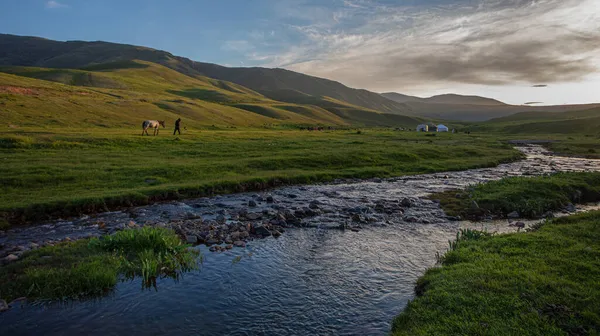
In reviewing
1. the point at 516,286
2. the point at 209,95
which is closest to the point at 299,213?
the point at 516,286

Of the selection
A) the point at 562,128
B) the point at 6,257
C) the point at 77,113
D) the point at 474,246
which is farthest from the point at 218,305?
the point at 562,128

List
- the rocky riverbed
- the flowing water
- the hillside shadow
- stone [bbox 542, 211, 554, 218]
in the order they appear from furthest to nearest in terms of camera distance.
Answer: the hillside shadow < stone [bbox 542, 211, 554, 218] < the rocky riverbed < the flowing water

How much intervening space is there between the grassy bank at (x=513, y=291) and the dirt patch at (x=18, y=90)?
83551mm

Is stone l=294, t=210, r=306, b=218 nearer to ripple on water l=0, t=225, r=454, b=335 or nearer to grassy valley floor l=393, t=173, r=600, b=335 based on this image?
ripple on water l=0, t=225, r=454, b=335

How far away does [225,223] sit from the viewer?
60.9 ft

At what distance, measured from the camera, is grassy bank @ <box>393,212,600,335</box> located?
834 cm

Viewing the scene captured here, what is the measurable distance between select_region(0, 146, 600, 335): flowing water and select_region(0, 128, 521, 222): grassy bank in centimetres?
209

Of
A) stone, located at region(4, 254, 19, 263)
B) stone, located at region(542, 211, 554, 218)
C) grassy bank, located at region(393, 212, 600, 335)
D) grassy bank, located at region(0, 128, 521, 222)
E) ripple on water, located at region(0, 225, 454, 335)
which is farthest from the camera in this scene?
grassy bank, located at region(0, 128, 521, 222)

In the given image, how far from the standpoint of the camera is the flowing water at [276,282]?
9.65 meters

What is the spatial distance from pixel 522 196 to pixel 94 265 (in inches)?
955

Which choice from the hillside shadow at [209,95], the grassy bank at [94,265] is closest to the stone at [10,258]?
the grassy bank at [94,265]

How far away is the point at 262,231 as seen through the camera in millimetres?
17234

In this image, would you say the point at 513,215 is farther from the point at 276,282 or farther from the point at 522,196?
the point at 276,282

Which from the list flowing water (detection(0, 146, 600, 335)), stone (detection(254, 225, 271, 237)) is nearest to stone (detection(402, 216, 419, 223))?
flowing water (detection(0, 146, 600, 335))
